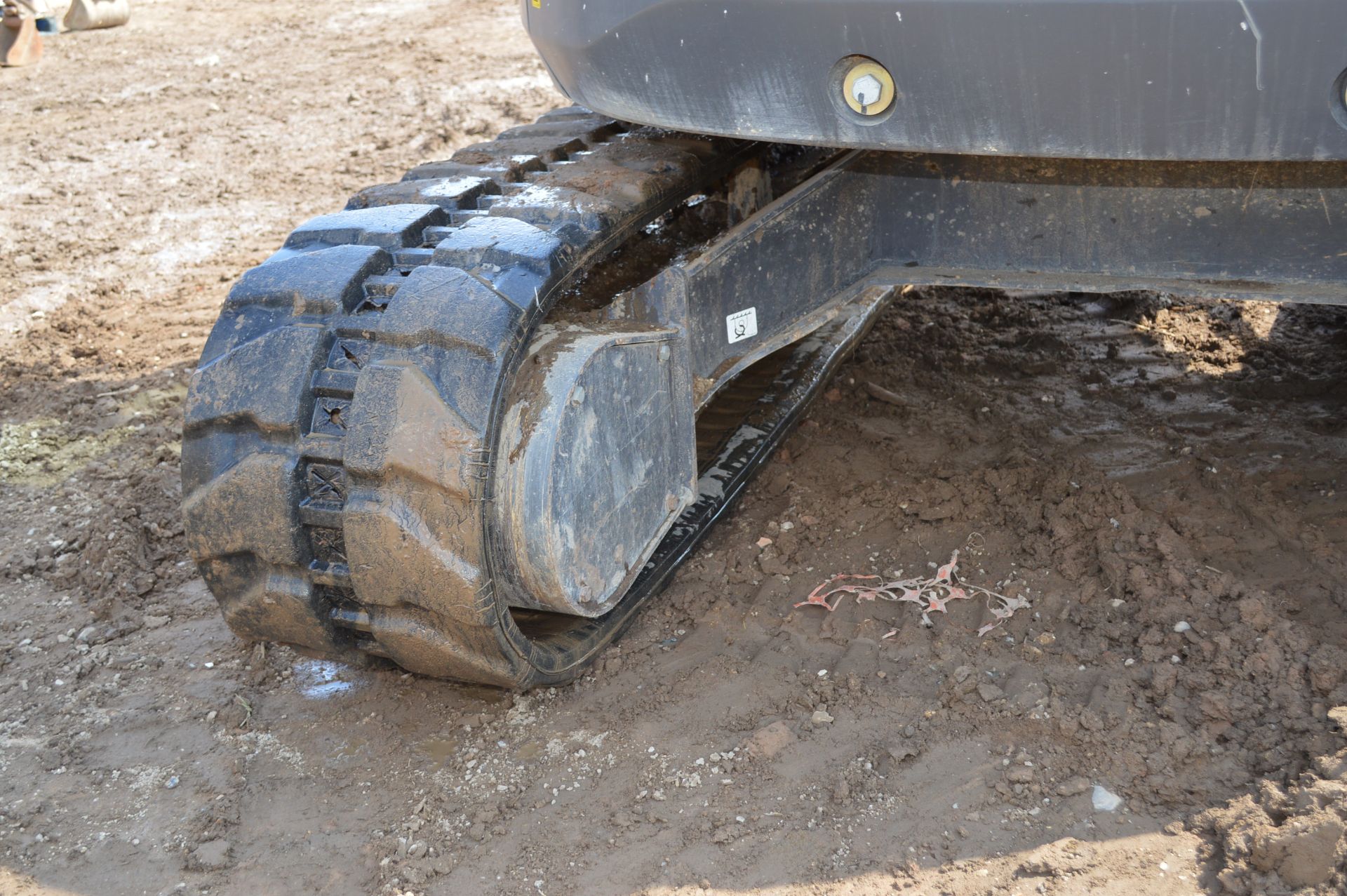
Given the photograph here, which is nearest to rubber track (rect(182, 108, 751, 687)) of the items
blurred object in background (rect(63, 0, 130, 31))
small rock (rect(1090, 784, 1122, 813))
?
small rock (rect(1090, 784, 1122, 813))

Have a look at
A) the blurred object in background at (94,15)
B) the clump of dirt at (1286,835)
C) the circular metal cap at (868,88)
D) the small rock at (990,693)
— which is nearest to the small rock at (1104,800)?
the clump of dirt at (1286,835)

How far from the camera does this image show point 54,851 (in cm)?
248

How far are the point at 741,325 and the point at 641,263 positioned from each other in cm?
31

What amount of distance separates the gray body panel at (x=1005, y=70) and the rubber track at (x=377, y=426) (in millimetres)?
389

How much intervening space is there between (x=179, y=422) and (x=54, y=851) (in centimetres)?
194

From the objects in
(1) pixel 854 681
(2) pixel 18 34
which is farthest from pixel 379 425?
(2) pixel 18 34

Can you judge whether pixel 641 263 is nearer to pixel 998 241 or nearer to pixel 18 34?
pixel 998 241

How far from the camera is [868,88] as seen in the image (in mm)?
2078

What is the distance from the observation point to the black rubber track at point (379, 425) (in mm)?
2168

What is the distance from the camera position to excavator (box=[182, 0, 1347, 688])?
1.92 meters

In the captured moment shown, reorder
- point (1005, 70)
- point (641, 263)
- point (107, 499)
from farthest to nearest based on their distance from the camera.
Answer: point (107, 499) < point (641, 263) < point (1005, 70)

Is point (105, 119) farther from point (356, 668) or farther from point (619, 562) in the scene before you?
point (619, 562)

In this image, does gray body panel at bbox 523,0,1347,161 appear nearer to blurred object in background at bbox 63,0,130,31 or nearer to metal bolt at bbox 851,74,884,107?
metal bolt at bbox 851,74,884,107

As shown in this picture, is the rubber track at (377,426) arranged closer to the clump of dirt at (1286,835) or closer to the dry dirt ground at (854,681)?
the dry dirt ground at (854,681)
